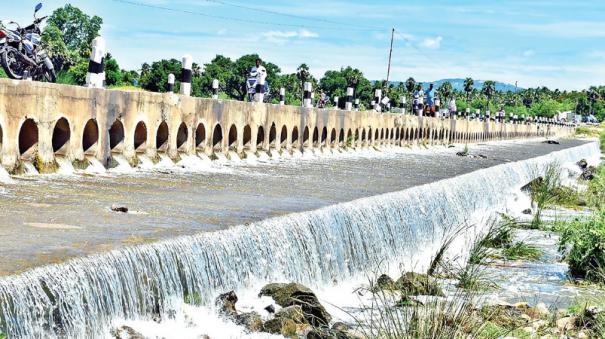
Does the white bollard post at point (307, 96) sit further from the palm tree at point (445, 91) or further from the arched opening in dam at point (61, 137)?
the palm tree at point (445, 91)

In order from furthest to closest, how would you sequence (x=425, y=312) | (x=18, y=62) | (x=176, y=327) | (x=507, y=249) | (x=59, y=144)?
1. (x=18, y=62)
2. (x=507, y=249)
3. (x=59, y=144)
4. (x=176, y=327)
5. (x=425, y=312)

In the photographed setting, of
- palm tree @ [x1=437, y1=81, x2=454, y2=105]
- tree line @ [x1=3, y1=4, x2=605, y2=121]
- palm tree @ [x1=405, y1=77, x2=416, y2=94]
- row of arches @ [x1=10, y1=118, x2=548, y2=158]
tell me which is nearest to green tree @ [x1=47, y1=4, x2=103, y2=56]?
tree line @ [x1=3, y1=4, x2=605, y2=121]

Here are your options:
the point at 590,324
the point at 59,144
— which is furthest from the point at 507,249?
the point at 59,144

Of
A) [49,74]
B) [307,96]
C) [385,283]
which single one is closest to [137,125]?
[49,74]

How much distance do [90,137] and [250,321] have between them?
280 inches

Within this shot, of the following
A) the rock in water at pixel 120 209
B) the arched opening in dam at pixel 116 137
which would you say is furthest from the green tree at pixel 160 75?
the rock in water at pixel 120 209

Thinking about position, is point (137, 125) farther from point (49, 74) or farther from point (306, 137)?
point (306, 137)

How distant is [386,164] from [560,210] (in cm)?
427

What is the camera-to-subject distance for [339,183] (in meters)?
17.6

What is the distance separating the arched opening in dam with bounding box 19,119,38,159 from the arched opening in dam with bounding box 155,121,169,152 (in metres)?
4.20

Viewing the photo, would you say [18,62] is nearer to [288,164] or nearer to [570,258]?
[288,164]

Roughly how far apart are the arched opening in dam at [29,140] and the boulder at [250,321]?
18.6 feet

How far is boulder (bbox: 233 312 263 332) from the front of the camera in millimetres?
9367

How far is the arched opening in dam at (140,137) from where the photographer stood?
17406 mm
